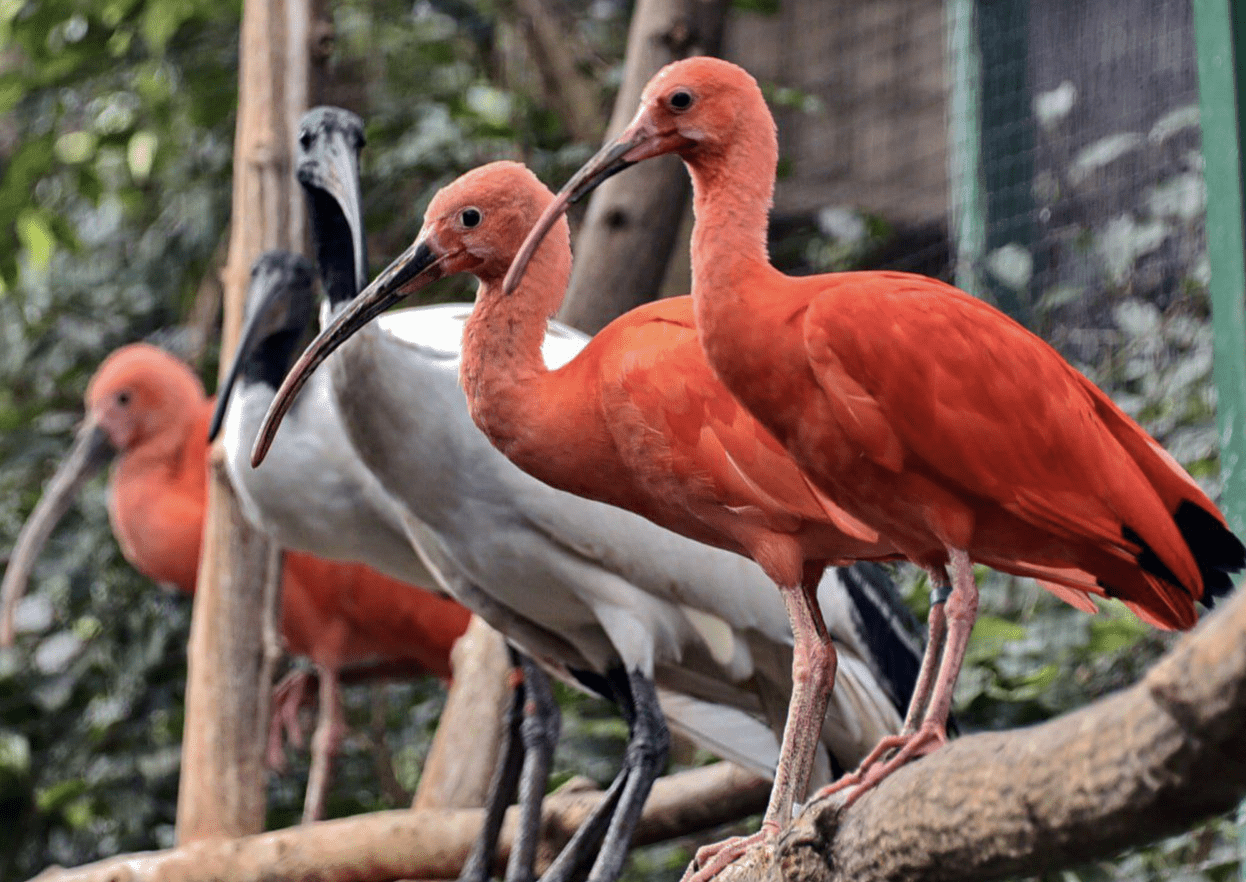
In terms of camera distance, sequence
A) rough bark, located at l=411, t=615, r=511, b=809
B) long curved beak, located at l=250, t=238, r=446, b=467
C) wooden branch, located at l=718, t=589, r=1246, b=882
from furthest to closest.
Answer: rough bark, located at l=411, t=615, r=511, b=809 → long curved beak, located at l=250, t=238, r=446, b=467 → wooden branch, located at l=718, t=589, r=1246, b=882

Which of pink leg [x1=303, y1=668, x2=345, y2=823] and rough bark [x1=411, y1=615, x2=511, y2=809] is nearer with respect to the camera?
rough bark [x1=411, y1=615, x2=511, y2=809]

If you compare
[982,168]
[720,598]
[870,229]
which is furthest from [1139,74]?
[720,598]

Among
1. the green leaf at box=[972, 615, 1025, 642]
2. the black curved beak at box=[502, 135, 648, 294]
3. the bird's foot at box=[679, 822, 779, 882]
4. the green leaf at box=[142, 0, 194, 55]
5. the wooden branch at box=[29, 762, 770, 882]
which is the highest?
the green leaf at box=[142, 0, 194, 55]

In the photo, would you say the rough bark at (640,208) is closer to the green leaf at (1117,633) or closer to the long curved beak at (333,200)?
the long curved beak at (333,200)

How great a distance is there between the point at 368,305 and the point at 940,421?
2.39 ft

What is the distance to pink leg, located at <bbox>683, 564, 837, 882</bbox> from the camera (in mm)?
2023

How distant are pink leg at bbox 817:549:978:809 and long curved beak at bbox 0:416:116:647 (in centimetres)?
318

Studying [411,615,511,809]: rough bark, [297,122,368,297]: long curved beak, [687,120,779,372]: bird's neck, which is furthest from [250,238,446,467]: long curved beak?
[411,615,511,809]: rough bark

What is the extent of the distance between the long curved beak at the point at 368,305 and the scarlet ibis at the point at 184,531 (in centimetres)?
260

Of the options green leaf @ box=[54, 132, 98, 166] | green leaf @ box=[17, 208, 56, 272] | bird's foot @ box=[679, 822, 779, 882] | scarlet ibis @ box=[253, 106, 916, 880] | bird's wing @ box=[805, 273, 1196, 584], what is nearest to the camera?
bird's wing @ box=[805, 273, 1196, 584]

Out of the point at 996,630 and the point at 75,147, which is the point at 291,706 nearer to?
the point at 75,147

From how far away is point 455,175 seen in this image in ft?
16.1

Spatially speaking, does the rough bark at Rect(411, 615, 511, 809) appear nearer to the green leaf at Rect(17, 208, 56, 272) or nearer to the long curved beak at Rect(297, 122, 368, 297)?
the long curved beak at Rect(297, 122, 368, 297)

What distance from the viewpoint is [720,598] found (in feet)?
9.95
